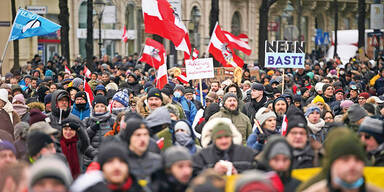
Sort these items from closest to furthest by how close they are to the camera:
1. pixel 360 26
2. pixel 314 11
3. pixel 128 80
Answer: pixel 128 80
pixel 360 26
pixel 314 11

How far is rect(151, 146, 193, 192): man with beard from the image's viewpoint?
6.49 meters

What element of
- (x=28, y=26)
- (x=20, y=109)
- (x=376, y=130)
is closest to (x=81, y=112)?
(x=20, y=109)

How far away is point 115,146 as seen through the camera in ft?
21.5

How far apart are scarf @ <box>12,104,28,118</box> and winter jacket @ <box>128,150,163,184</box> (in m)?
5.62

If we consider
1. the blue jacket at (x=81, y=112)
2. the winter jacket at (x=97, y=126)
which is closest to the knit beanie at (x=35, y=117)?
the winter jacket at (x=97, y=126)

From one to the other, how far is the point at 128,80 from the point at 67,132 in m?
8.14

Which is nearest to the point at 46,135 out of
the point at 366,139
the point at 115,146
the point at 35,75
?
the point at 115,146

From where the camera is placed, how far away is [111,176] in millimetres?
6332

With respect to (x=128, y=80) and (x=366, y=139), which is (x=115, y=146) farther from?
(x=128, y=80)

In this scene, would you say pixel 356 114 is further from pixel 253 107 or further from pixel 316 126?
pixel 253 107

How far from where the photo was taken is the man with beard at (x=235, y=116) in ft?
36.7

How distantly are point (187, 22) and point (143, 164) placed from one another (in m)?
41.7

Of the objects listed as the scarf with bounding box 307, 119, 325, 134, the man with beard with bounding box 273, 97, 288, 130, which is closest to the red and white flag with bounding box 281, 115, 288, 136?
the scarf with bounding box 307, 119, 325, 134

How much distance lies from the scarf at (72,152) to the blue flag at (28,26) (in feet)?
25.7
